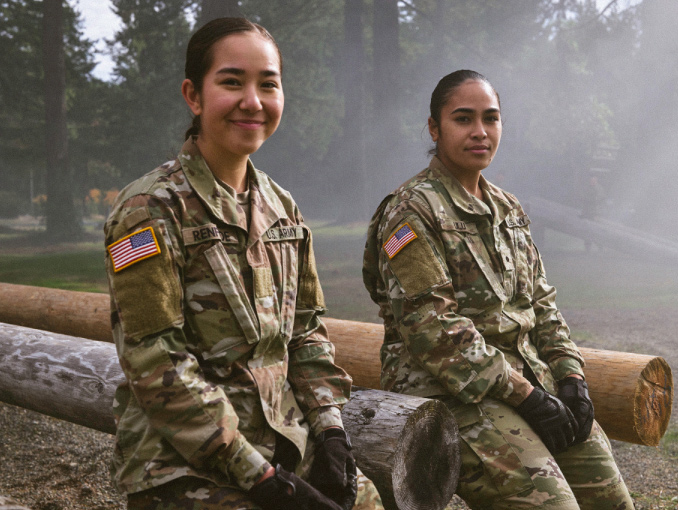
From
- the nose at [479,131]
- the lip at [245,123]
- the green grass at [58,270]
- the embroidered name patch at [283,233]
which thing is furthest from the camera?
the green grass at [58,270]

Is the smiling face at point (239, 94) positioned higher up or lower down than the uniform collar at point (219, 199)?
higher up

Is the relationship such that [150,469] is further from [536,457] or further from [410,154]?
[410,154]

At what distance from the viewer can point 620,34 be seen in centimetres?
1723

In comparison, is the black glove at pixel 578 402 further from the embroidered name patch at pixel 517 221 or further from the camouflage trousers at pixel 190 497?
the camouflage trousers at pixel 190 497

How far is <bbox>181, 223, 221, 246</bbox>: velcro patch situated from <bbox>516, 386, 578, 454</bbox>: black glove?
140cm

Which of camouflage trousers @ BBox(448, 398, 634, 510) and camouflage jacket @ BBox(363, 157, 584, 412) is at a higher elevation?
camouflage jacket @ BBox(363, 157, 584, 412)

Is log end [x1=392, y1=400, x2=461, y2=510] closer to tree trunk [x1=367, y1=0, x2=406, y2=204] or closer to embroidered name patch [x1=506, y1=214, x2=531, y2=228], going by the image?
embroidered name patch [x1=506, y1=214, x2=531, y2=228]

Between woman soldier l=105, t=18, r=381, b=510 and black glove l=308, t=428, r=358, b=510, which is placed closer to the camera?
woman soldier l=105, t=18, r=381, b=510

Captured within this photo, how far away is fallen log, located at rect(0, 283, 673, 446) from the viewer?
3062mm

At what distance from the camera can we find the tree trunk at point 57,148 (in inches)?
544

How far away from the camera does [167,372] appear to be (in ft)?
5.68

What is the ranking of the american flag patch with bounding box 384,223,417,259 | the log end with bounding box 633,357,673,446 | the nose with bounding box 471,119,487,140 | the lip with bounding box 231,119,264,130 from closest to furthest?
the lip with bounding box 231,119,264,130 → the american flag patch with bounding box 384,223,417,259 → the nose with bounding box 471,119,487,140 → the log end with bounding box 633,357,673,446

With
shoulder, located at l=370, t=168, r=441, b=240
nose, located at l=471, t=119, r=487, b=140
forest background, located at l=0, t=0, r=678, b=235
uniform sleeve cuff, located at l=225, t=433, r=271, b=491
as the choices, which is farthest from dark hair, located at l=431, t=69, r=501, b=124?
forest background, located at l=0, t=0, r=678, b=235

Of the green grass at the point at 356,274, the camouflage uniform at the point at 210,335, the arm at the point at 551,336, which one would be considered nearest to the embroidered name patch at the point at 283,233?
the camouflage uniform at the point at 210,335
